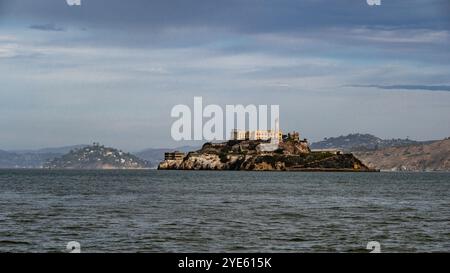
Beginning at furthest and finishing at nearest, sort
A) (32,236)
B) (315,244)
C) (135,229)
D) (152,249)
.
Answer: (135,229)
(32,236)
(315,244)
(152,249)

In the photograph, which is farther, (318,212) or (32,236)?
(318,212)

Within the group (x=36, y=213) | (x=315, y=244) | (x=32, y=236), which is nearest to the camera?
(x=315, y=244)

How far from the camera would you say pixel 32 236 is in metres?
26.6
